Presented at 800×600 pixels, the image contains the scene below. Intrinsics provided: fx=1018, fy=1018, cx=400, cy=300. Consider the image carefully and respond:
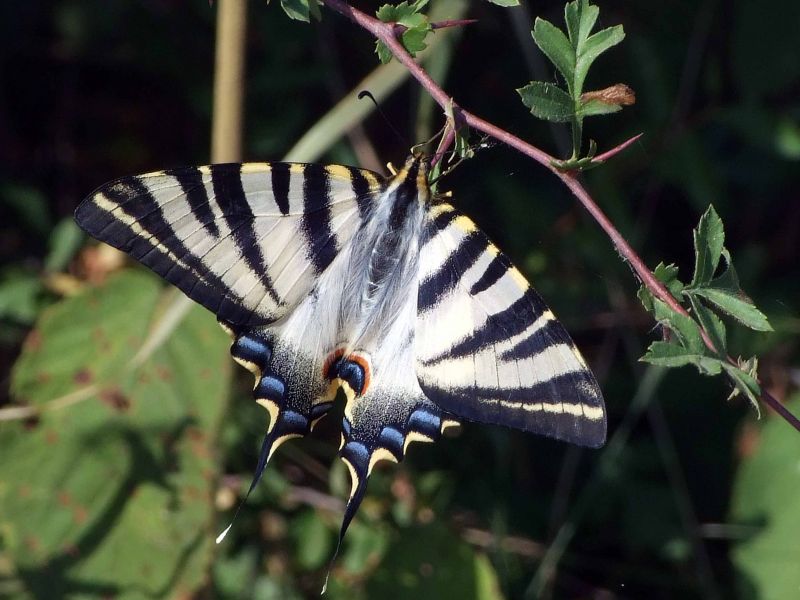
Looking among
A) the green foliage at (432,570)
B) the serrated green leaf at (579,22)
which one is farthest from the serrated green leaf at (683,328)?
the green foliage at (432,570)

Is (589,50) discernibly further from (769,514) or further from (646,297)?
(769,514)

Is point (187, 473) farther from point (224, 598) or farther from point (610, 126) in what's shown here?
point (610, 126)

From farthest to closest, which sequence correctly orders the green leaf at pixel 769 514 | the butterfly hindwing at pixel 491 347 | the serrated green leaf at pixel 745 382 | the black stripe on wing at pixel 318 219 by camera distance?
the green leaf at pixel 769 514 < the black stripe on wing at pixel 318 219 < the butterfly hindwing at pixel 491 347 < the serrated green leaf at pixel 745 382

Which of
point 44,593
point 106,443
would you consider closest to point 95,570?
point 44,593

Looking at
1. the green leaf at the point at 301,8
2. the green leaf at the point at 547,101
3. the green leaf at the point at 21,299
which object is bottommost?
the green leaf at the point at 21,299

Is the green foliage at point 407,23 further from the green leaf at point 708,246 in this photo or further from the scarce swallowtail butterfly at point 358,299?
the green leaf at point 708,246

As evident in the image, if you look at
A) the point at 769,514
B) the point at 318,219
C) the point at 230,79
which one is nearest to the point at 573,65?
the point at 318,219

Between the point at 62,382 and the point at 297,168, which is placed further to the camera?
the point at 62,382
